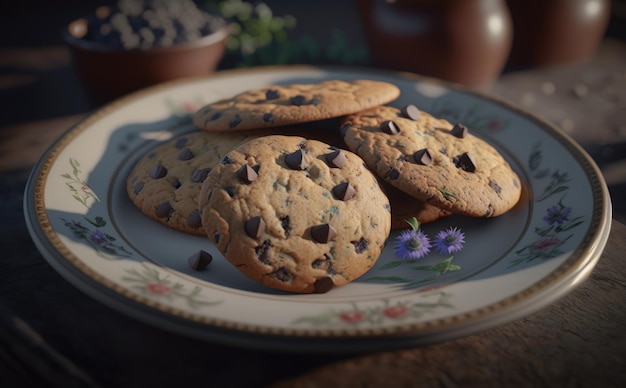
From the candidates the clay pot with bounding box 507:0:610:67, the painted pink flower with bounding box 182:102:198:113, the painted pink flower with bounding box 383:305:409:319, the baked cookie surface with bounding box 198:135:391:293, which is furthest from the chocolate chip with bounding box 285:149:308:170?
the clay pot with bounding box 507:0:610:67

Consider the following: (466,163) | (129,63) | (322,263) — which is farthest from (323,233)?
(129,63)

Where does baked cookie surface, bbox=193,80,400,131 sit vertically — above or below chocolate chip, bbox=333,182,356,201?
above

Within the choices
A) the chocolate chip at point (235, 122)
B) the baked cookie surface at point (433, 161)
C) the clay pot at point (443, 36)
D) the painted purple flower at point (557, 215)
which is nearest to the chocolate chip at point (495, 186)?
the baked cookie surface at point (433, 161)

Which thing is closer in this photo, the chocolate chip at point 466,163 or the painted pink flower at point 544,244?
the painted pink flower at point 544,244

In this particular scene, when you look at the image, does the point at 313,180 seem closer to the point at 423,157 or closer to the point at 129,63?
the point at 423,157

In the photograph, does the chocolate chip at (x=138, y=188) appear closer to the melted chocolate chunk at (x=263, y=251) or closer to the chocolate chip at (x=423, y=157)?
the melted chocolate chunk at (x=263, y=251)

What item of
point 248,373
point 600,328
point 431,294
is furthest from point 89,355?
point 600,328

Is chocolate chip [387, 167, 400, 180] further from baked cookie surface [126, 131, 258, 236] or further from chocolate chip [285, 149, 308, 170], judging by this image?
baked cookie surface [126, 131, 258, 236]
